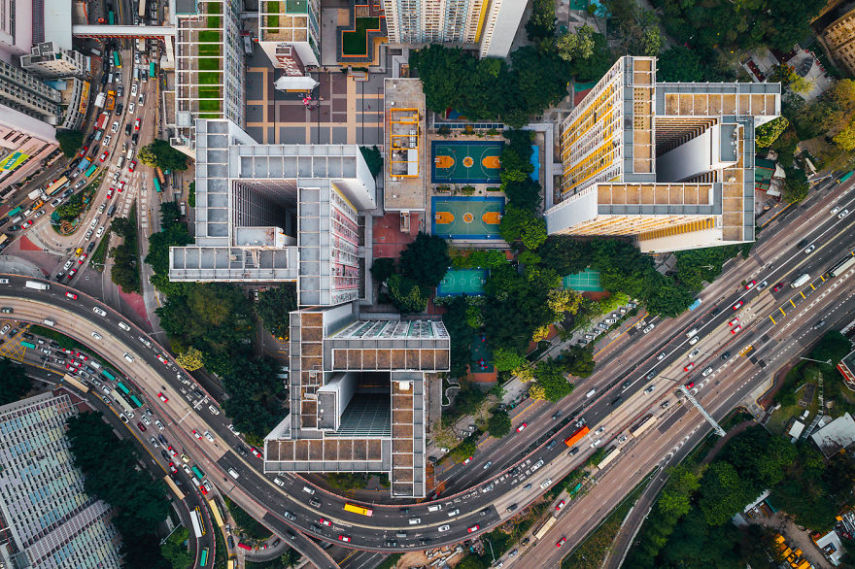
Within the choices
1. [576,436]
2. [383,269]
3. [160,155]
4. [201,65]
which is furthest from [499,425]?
[201,65]

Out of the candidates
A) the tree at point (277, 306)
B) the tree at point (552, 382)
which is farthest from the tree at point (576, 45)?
the tree at point (277, 306)

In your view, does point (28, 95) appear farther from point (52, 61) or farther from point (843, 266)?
point (843, 266)

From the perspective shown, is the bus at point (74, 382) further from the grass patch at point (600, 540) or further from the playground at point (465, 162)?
the grass patch at point (600, 540)

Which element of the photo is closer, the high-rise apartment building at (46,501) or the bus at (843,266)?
the high-rise apartment building at (46,501)

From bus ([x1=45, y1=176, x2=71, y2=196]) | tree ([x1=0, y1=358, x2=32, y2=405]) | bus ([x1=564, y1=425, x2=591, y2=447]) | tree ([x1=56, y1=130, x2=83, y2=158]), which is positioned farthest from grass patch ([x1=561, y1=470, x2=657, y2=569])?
tree ([x1=56, y1=130, x2=83, y2=158])

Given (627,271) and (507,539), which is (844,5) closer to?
(627,271)

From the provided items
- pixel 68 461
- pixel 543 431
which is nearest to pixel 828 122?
pixel 543 431

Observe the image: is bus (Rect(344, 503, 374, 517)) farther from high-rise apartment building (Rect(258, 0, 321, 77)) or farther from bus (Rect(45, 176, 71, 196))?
bus (Rect(45, 176, 71, 196))
